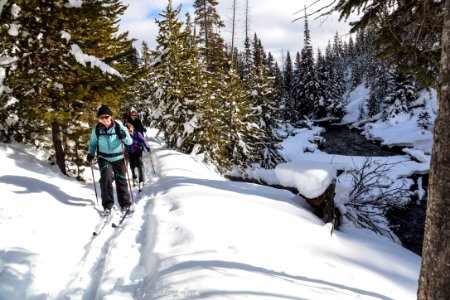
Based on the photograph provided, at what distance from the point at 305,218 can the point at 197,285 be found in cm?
410

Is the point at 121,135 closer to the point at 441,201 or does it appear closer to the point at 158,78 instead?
the point at 441,201

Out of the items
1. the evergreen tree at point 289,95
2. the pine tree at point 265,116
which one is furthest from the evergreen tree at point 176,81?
the evergreen tree at point 289,95

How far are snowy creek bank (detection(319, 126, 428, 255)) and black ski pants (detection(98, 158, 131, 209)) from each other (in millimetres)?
7097

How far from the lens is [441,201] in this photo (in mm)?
2689

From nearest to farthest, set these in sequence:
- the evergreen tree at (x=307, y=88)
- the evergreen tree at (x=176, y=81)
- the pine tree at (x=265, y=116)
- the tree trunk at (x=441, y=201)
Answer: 1. the tree trunk at (x=441, y=201)
2. the evergreen tree at (x=176, y=81)
3. the pine tree at (x=265, y=116)
4. the evergreen tree at (x=307, y=88)

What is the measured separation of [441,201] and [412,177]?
23.4 meters

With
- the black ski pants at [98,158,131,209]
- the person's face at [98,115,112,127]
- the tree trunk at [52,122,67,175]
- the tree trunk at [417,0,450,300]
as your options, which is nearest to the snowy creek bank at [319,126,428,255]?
the tree trunk at [417,0,450,300]

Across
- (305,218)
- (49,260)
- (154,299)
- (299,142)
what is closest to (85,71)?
(49,260)

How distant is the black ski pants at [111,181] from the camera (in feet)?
22.1

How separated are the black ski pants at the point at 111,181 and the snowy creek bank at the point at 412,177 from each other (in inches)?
279

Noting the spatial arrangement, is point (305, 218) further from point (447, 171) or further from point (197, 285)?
point (447, 171)

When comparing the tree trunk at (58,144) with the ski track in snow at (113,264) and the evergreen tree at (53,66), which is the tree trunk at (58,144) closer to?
the evergreen tree at (53,66)

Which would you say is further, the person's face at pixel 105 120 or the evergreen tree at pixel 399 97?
the evergreen tree at pixel 399 97

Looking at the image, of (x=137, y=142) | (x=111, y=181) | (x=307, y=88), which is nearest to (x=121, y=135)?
(x=111, y=181)
